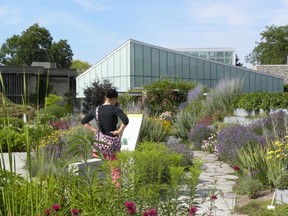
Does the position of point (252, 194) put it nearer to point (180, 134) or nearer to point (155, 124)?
point (155, 124)

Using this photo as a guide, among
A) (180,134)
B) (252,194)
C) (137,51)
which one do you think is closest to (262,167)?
(252,194)

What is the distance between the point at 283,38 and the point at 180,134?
57.6 metres

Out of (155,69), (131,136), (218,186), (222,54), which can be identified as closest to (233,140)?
(131,136)

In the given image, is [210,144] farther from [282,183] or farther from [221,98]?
[282,183]

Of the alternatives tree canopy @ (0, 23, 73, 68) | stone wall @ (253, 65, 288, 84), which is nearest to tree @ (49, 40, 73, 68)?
tree canopy @ (0, 23, 73, 68)

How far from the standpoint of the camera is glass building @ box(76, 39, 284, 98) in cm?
3022

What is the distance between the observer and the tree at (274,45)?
228ft

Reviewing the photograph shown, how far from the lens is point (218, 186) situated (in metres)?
7.57

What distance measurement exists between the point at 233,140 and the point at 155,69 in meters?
21.6

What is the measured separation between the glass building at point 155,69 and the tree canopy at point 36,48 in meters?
32.0

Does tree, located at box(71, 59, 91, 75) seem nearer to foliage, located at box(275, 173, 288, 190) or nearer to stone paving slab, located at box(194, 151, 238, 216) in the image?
stone paving slab, located at box(194, 151, 238, 216)

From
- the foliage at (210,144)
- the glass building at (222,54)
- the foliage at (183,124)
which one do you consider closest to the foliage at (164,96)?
the foliage at (183,124)

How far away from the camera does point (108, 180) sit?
10.9 feet

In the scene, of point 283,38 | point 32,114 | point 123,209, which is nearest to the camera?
point 123,209
